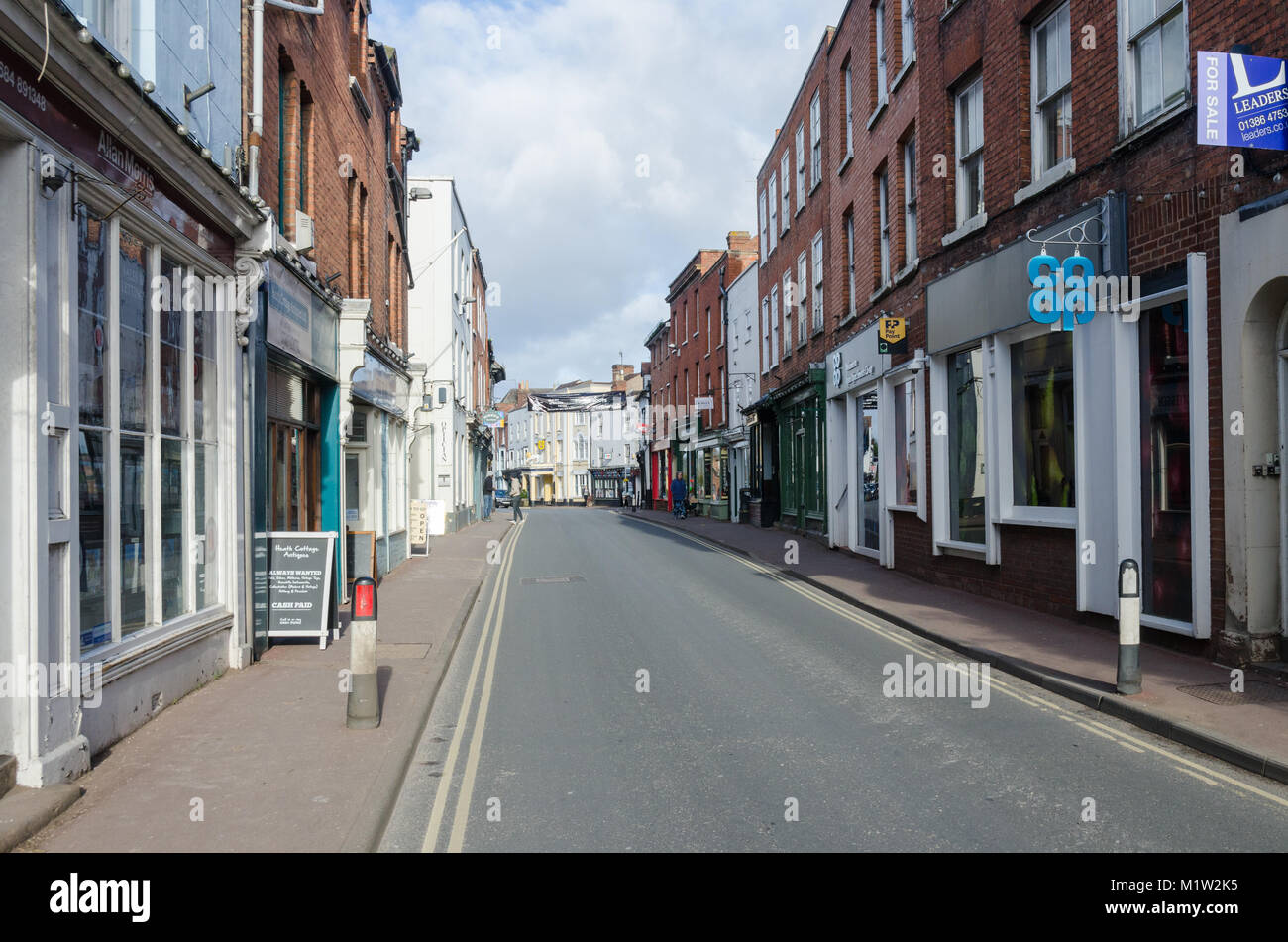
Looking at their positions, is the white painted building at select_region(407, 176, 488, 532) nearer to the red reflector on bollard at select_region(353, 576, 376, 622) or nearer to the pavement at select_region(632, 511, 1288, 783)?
the pavement at select_region(632, 511, 1288, 783)

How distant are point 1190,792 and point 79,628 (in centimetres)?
662

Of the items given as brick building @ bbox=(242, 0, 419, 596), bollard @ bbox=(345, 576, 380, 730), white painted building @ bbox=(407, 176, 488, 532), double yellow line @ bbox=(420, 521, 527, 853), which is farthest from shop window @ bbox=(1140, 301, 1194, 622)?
white painted building @ bbox=(407, 176, 488, 532)

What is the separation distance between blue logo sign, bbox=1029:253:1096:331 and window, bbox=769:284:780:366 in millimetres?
18240

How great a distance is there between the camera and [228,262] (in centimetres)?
880

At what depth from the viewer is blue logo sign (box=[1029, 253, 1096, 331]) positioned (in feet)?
33.8

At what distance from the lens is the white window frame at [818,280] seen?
23.5 metres

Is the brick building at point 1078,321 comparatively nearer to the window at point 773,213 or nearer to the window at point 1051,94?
the window at point 1051,94

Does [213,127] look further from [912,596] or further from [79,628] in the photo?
[912,596]

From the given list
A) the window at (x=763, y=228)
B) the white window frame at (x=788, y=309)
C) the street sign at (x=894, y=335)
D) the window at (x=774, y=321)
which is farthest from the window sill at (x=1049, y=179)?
the window at (x=763, y=228)

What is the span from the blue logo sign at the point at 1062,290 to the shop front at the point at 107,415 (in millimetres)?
8302

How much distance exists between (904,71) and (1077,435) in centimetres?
875

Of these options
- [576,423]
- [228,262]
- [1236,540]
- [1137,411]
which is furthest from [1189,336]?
[576,423]
